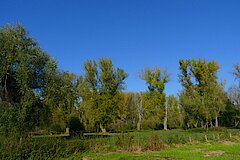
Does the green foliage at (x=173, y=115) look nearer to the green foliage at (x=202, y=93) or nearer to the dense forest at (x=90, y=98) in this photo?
the dense forest at (x=90, y=98)

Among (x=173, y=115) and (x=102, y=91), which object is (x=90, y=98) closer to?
(x=102, y=91)

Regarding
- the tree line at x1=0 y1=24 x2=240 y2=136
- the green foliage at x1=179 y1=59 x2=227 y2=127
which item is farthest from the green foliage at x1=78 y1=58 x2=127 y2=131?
the green foliage at x1=179 y1=59 x2=227 y2=127

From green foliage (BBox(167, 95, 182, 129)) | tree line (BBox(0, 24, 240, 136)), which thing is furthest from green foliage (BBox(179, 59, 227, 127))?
green foliage (BBox(167, 95, 182, 129))

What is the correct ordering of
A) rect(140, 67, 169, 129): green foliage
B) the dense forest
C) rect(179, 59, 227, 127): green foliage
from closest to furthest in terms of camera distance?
1. the dense forest
2. rect(179, 59, 227, 127): green foliage
3. rect(140, 67, 169, 129): green foliage

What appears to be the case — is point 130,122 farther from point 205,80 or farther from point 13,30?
point 13,30

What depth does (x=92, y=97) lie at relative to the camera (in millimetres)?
65188

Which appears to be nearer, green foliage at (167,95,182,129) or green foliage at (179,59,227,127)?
green foliage at (179,59,227,127)

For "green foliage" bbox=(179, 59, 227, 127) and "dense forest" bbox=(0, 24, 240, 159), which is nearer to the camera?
"dense forest" bbox=(0, 24, 240, 159)

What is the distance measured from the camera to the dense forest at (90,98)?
2764cm

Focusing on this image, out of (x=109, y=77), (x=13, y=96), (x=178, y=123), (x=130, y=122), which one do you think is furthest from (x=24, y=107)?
(x=178, y=123)

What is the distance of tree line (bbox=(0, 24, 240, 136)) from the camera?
27812 millimetres

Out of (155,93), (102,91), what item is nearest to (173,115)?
(155,93)

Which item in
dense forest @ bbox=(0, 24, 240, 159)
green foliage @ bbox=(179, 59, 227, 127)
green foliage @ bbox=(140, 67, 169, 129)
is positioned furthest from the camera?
green foliage @ bbox=(140, 67, 169, 129)

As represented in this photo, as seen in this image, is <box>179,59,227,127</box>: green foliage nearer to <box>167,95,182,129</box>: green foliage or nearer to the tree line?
the tree line
